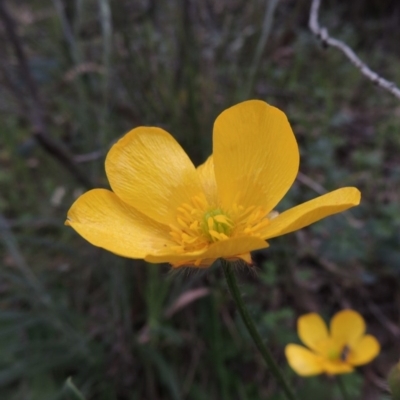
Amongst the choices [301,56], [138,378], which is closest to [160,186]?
[138,378]

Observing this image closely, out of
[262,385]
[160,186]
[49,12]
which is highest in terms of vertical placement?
[160,186]

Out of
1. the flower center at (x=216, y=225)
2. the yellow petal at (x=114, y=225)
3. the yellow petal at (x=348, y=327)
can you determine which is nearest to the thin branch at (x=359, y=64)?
the flower center at (x=216, y=225)

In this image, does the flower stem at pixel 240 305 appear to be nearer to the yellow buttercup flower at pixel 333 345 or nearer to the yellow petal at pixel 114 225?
the yellow petal at pixel 114 225

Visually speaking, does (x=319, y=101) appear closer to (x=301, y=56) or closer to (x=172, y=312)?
(x=301, y=56)

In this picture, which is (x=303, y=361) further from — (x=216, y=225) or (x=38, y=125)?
Result: (x=38, y=125)

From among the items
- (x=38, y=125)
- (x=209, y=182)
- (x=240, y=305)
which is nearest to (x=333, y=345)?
(x=209, y=182)

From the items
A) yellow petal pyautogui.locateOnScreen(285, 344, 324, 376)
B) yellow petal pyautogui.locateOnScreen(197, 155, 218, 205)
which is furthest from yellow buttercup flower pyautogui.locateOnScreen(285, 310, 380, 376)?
yellow petal pyautogui.locateOnScreen(197, 155, 218, 205)
